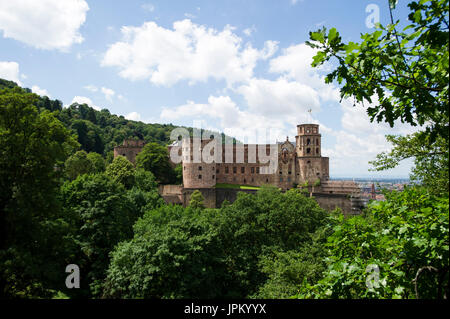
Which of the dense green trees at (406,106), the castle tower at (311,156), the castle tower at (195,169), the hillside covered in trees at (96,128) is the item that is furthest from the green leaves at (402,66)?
the hillside covered in trees at (96,128)

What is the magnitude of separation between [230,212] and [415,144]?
12407mm

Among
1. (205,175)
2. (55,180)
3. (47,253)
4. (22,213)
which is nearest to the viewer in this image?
(22,213)

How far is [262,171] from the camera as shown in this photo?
48.2 metres

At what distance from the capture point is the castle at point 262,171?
39.1 m

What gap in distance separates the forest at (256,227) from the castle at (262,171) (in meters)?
15.4

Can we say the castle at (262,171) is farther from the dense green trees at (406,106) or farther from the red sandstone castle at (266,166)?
the dense green trees at (406,106)

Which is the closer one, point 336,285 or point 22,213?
point 336,285

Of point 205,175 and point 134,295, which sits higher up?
point 205,175

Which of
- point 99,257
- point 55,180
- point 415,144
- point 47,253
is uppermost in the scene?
Result: point 415,144

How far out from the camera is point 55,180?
10.4 m

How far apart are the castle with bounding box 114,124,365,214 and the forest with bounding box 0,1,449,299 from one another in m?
15.4

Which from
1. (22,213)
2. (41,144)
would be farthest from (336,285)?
(41,144)

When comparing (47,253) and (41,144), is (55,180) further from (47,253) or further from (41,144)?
(47,253)

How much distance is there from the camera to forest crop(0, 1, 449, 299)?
3.53m
